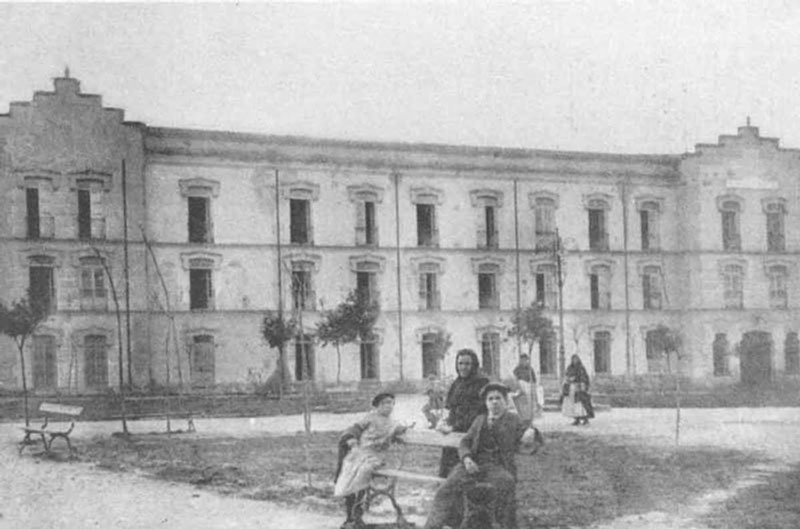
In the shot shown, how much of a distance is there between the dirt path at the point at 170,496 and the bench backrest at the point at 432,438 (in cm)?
107

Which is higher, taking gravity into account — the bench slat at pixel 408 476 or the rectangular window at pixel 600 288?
the rectangular window at pixel 600 288

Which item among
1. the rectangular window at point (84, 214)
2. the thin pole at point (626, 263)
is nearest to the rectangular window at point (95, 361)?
the rectangular window at point (84, 214)

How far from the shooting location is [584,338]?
3631 cm

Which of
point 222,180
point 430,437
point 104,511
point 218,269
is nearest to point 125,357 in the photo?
point 218,269

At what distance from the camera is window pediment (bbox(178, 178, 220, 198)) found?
3141 cm

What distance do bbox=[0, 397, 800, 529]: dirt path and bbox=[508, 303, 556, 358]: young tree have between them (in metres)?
13.2

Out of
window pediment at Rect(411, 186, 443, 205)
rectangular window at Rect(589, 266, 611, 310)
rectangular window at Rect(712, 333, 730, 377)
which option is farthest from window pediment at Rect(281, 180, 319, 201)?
rectangular window at Rect(712, 333, 730, 377)

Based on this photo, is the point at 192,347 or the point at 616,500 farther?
the point at 192,347

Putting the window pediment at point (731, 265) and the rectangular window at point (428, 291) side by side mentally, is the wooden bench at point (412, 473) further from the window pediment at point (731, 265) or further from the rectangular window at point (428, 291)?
the window pediment at point (731, 265)

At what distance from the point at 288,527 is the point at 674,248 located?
32.2 metres

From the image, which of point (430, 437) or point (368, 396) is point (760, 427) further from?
point (368, 396)

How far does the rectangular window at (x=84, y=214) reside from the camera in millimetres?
29828

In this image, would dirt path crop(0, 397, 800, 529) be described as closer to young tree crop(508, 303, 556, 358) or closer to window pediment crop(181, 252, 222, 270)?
young tree crop(508, 303, 556, 358)

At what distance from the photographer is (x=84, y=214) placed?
29984 mm
